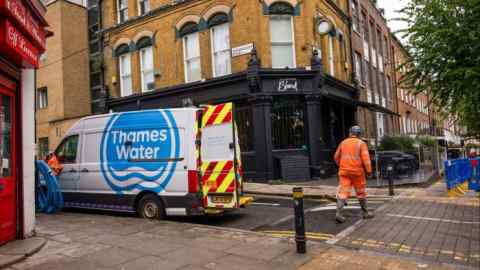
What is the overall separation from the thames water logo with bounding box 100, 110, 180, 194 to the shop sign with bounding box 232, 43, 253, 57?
8.54 m

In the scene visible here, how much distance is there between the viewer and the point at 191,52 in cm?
1825

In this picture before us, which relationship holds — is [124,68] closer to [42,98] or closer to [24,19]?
[42,98]

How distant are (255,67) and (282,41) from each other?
2.03 metres

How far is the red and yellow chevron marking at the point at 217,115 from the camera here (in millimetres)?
7871

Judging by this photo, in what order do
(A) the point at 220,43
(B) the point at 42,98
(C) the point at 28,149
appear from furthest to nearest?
(B) the point at 42,98
(A) the point at 220,43
(C) the point at 28,149

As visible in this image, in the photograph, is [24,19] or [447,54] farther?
[447,54]

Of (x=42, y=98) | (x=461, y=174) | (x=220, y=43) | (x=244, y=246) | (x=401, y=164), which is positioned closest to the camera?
(x=244, y=246)

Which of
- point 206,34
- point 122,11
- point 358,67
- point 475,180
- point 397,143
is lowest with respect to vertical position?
point 475,180

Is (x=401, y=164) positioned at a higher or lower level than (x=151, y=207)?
higher

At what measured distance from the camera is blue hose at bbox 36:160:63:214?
894 cm

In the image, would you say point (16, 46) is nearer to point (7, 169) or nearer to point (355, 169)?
point (7, 169)

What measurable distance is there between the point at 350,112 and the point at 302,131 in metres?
6.60

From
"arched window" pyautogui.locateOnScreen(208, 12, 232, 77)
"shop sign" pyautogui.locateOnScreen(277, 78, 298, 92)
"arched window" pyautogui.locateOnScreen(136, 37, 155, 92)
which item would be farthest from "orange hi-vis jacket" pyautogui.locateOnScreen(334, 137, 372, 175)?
"arched window" pyautogui.locateOnScreen(136, 37, 155, 92)

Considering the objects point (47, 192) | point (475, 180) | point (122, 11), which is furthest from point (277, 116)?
point (122, 11)
